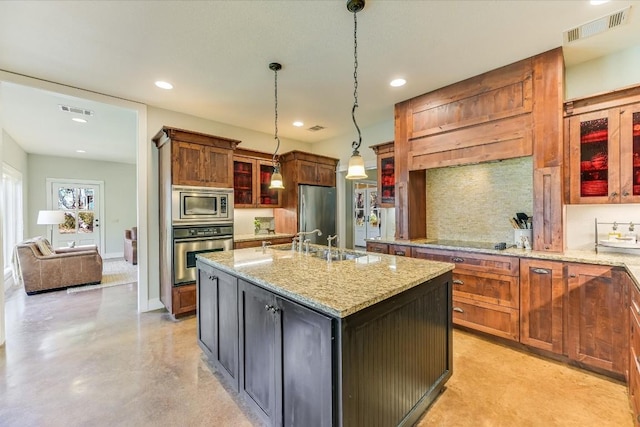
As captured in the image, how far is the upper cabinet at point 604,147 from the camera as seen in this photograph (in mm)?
2332

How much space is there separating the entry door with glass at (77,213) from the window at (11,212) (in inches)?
43.5

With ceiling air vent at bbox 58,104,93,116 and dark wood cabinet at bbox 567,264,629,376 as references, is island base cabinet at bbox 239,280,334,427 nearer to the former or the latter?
dark wood cabinet at bbox 567,264,629,376

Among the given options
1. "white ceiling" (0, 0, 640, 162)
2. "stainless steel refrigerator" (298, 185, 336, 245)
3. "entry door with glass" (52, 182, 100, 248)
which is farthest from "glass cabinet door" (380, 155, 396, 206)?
"entry door with glass" (52, 182, 100, 248)

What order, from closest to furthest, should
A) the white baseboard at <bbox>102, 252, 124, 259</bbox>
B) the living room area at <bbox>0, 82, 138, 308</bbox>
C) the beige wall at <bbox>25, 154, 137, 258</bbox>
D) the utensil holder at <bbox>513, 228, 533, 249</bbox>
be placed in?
the utensil holder at <bbox>513, 228, 533, 249</bbox> < the living room area at <bbox>0, 82, 138, 308</bbox> < the beige wall at <bbox>25, 154, 137, 258</bbox> < the white baseboard at <bbox>102, 252, 124, 259</bbox>

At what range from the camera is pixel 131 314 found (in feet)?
12.3

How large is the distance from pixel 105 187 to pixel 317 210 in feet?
22.2

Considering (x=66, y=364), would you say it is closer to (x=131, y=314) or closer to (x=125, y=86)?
(x=131, y=314)

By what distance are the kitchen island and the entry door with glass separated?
772 cm

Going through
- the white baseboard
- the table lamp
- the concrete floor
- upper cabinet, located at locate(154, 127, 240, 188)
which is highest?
upper cabinet, located at locate(154, 127, 240, 188)

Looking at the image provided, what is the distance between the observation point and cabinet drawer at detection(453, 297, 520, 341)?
2.67 metres

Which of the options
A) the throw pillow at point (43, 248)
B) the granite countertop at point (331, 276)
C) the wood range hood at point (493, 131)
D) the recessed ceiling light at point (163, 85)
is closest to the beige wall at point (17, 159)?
the throw pillow at point (43, 248)

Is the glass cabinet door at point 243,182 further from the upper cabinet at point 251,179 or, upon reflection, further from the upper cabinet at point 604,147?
the upper cabinet at point 604,147

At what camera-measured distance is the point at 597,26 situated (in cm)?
227

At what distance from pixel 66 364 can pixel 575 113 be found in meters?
5.18
